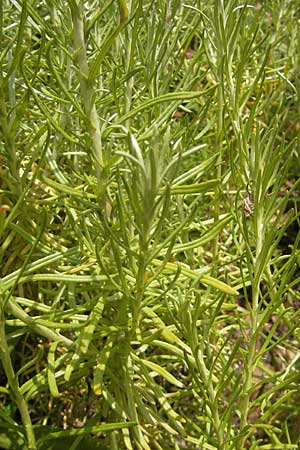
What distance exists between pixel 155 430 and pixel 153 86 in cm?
48

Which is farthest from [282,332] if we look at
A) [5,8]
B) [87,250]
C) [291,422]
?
[5,8]

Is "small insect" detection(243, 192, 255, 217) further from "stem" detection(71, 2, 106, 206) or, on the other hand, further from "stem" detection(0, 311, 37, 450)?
"stem" detection(0, 311, 37, 450)

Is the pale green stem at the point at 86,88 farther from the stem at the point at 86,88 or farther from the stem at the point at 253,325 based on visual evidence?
the stem at the point at 253,325

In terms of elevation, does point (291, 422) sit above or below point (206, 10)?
below

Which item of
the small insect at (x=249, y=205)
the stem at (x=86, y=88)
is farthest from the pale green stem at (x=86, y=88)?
the small insect at (x=249, y=205)

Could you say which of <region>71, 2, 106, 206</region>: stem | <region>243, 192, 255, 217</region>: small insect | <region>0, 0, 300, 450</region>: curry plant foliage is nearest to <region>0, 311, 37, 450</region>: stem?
<region>0, 0, 300, 450</region>: curry plant foliage

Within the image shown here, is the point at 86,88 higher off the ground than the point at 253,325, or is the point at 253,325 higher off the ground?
the point at 86,88

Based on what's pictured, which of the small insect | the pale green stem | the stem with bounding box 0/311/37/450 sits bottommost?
the stem with bounding box 0/311/37/450

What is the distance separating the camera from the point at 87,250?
736 mm

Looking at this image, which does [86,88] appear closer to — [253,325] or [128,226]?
[128,226]

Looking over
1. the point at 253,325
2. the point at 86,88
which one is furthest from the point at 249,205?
the point at 86,88

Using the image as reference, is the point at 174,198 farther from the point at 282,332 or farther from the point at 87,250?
the point at 282,332

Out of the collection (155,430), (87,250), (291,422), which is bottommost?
(291,422)

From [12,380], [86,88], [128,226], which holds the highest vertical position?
[86,88]
